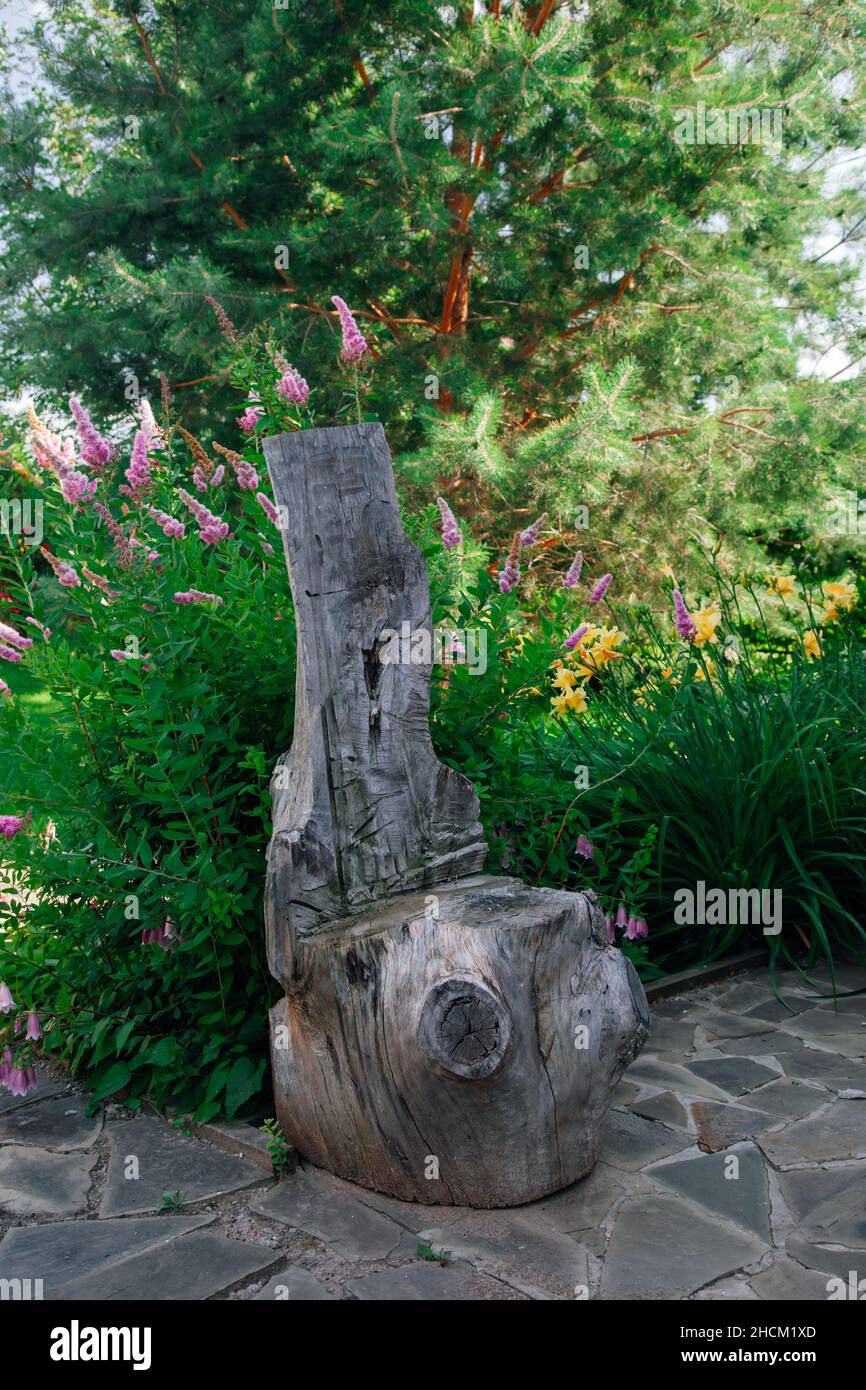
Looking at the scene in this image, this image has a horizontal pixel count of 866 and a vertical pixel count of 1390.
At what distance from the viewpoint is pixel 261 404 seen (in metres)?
3.86

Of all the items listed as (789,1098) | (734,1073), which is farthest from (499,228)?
(789,1098)

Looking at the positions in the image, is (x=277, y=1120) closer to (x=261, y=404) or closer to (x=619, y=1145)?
(x=619, y=1145)

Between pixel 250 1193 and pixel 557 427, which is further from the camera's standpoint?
pixel 557 427

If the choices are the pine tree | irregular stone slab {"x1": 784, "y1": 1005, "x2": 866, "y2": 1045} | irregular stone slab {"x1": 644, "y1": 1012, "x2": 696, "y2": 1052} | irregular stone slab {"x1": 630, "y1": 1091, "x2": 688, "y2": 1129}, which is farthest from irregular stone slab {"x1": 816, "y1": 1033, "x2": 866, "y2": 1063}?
the pine tree

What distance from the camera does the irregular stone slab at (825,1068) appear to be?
3455 millimetres

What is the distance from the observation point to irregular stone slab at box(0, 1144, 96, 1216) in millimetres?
2844

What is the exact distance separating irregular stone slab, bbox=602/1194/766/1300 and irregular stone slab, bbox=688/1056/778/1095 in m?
0.76

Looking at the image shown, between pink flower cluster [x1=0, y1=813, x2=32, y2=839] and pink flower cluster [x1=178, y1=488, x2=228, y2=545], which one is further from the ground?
pink flower cluster [x1=178, y1=488, x2=228, y2=545]

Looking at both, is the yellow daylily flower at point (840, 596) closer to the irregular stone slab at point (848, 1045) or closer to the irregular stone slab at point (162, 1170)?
the irregular stone slab at point (848, 1045)

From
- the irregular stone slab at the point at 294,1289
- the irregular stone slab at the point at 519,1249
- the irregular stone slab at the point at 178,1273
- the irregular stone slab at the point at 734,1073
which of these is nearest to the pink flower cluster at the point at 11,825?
the irregular stone slab at the point at 178,1273

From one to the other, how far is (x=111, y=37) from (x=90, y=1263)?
12431 millimetres

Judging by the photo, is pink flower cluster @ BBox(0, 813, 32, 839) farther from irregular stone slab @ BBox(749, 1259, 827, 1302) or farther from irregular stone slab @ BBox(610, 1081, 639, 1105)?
irregular stone slab @ BBox(749, 1259, 827, 1302)

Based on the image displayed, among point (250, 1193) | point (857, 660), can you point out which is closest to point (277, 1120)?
point (250, 1193)

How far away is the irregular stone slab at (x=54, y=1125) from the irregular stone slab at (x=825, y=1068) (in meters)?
2.16
